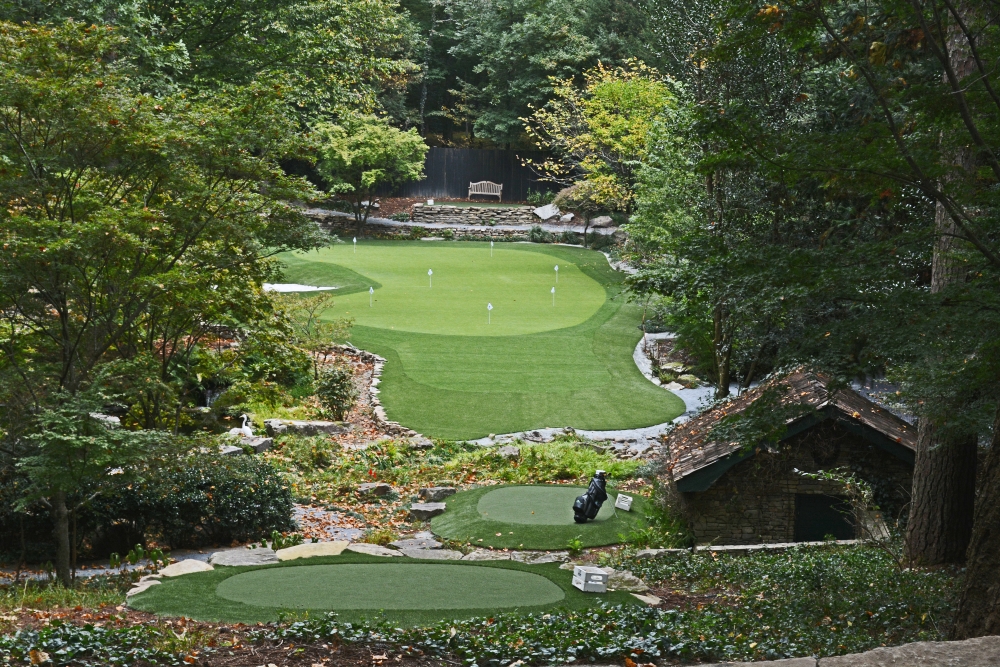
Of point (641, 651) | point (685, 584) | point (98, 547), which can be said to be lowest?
point (98, 547)

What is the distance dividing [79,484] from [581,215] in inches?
1394

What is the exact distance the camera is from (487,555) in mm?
12602

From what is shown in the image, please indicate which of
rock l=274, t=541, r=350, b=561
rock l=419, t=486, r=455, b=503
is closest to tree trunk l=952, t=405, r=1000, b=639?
rock l=274, t=541, r=350, b=561

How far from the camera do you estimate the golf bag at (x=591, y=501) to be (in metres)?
13.8

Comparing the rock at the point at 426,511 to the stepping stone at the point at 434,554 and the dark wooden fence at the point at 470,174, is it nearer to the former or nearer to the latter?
the stepping stone at the point at 434,554

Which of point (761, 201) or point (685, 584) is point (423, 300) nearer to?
point (761, 201)

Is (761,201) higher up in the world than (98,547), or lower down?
higher up

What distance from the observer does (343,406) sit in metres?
20.8

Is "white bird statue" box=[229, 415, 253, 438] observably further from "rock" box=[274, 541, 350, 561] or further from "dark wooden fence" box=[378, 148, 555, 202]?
"dark wooden fence" box=[378, 148, 555, 202]

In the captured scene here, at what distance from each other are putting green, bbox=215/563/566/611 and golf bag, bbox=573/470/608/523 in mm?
3447

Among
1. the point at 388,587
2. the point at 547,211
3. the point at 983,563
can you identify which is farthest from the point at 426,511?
the point at 547,211

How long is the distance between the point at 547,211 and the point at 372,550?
1377 inches

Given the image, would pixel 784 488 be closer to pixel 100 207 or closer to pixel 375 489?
pixel 375 489

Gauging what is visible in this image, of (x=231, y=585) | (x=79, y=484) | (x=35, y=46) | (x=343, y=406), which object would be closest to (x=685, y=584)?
(x=231, y=585)
